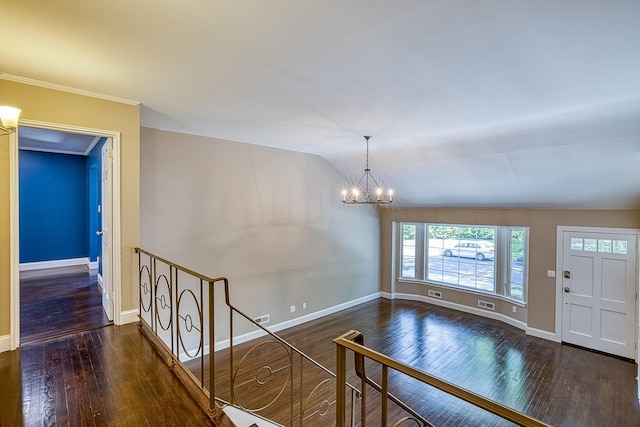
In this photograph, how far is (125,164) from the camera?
3.30 m

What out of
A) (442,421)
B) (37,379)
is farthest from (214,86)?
(442,421)

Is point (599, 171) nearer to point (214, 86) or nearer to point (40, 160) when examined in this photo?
point (214, 86)

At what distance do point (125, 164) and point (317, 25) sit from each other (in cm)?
265

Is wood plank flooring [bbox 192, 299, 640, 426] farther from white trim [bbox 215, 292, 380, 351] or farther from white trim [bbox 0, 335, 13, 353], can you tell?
white trim [bbox 0, 335, 13, 353]

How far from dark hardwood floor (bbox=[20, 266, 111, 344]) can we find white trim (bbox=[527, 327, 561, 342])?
718 cm

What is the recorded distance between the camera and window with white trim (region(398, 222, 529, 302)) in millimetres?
6520

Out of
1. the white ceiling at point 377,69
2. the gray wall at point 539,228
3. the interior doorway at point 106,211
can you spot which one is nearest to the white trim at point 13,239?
the interior doorway at point 106,211

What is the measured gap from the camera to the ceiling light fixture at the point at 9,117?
8.01 ft

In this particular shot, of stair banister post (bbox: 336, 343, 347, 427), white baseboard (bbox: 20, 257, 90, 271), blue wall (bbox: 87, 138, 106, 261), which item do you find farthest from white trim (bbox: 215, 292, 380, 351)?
stair banister post (bbox: 336, 343, 347, 427)

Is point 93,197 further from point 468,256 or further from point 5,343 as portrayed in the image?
point 468,256

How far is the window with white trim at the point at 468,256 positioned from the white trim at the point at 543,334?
607 mm

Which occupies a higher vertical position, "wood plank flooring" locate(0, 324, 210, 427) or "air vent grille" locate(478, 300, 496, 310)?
"wood plank flooring" locate(0, 324, 210, 427)

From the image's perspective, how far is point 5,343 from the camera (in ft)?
9.04

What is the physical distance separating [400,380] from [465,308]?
12.2 ft
